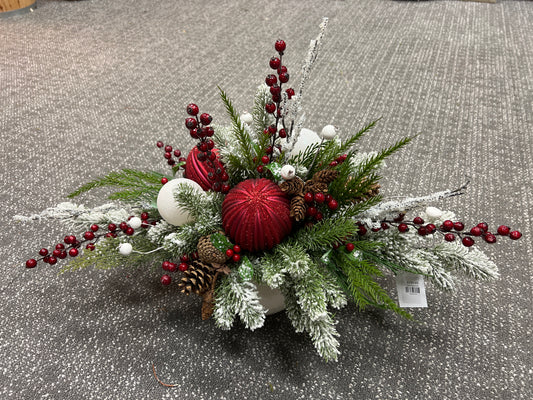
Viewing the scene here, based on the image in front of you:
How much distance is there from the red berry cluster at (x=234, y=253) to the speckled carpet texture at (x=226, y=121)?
Result: 0.18 metres

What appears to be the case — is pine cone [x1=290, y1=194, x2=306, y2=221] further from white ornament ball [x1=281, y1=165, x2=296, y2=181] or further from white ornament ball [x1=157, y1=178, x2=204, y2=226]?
white ornament ball [x1=157, y1=178, x2=204, y2=226]

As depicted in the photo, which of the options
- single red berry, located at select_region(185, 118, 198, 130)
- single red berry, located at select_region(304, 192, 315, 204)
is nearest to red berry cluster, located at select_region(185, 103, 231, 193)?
single red berry, located at select_region(185, 118, 198, 130)

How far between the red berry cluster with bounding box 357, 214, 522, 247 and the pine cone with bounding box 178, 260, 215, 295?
0.64 ft

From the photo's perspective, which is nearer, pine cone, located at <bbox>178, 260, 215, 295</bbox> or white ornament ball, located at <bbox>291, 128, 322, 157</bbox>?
pine cone, located at <bbox>178, 260, 215, 295</bbox>

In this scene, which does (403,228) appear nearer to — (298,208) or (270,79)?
(298,208)

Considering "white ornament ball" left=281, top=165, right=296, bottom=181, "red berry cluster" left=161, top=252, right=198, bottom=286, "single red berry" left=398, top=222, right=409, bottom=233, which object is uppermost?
"white ornament ball" left=281, top=165, right=296, bottom=181

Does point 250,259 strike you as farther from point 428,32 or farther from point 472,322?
point 428,32

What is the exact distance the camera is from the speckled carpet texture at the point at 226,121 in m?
0.56

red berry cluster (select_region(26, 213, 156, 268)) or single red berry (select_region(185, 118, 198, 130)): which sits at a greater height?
single red berry (select_region(185, 118, 198, 130))

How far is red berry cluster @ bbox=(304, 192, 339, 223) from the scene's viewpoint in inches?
18.3

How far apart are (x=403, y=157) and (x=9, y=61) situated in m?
1.31

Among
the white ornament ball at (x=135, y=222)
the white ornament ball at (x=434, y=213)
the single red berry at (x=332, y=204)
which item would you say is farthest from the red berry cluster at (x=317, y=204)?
the white ornament ball at (x=135, y=222)

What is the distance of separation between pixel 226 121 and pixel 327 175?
2.12ft

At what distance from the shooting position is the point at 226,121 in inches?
42.3
